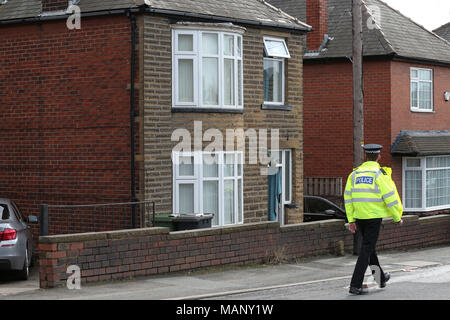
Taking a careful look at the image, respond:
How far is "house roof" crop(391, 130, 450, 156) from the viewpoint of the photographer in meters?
24.5

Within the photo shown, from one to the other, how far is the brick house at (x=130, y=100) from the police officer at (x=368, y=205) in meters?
6.70

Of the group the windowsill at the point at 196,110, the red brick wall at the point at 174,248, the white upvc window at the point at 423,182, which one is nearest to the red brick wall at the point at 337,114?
the white upvc window at the point at 423,182

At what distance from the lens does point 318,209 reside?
21438mm

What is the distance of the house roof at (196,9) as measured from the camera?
54.1 ft

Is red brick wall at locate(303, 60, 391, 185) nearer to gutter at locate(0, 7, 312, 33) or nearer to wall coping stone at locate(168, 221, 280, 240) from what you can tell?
gutter at locate(0, 7, 312, 33)

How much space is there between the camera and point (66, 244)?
39.3 feet

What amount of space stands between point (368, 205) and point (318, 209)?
11.2 metres

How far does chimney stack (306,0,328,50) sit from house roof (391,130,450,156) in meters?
3.99

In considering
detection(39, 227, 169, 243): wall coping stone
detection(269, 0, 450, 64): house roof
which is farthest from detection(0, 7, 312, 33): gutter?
detection(269, 0, 450, 64): house roof

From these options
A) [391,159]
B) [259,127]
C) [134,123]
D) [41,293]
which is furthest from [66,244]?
[391,159]

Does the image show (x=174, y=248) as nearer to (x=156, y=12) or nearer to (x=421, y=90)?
(x=156, y=12)

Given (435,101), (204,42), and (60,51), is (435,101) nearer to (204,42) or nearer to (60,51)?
(204,42)

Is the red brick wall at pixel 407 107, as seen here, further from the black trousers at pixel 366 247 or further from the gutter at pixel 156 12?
the black trousers at pixel 366 247

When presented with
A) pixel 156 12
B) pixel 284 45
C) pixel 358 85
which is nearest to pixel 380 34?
pixel 284 45
